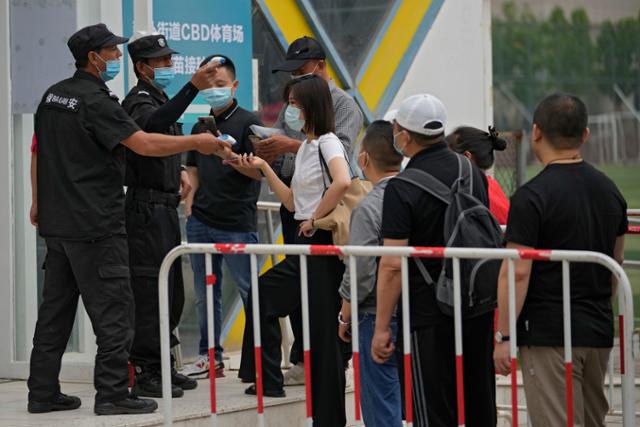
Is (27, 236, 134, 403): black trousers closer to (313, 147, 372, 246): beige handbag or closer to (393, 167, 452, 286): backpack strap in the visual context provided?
(313, 147, 372, 246): beige handbag

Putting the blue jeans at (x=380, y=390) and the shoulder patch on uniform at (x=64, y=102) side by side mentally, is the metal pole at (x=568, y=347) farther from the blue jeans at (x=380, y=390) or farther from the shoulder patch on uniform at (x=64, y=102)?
the shoulder patch on uniform at (x=64, y=102)

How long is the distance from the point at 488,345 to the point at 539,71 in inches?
1888

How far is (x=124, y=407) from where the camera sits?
7.12 m

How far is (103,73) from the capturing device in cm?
714

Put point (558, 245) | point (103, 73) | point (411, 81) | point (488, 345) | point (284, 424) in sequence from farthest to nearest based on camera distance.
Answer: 1. point (411, 81)
2. point (284, 424)
3. point (103, 73)
4. point (488, 345)
5. point (558, 245)

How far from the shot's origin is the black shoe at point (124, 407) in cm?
710

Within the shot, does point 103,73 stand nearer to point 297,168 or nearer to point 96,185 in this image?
point 96,185

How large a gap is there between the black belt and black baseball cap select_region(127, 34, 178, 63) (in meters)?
0.73

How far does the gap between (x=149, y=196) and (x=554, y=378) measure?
2.91 m

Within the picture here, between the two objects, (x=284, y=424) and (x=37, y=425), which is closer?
(x=37, y=425)

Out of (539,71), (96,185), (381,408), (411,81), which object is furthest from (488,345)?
(539,71)

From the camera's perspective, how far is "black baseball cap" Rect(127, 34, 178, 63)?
7570 millimetres

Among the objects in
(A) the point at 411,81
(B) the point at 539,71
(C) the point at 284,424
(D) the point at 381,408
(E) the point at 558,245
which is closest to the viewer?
(E) the point at 558,245

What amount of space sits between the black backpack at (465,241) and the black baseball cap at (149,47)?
7.33ft
